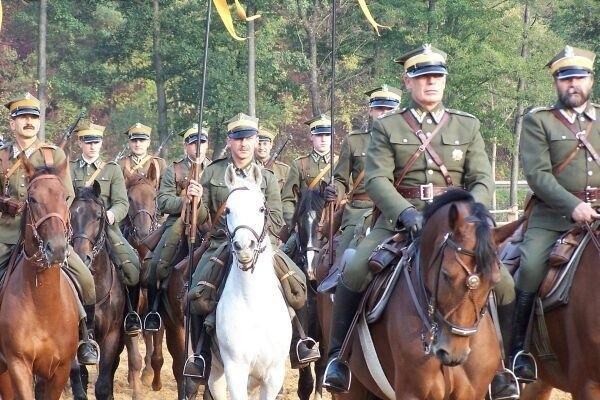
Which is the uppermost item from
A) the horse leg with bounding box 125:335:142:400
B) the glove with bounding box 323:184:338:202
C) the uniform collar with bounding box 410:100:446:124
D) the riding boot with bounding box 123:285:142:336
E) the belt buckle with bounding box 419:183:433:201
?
the uniform collar with bounding box 410:100:446:124

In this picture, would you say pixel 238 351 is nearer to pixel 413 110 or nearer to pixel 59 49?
pixel 413 110

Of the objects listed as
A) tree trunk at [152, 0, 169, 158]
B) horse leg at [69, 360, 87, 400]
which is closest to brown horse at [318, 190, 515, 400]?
horse leg at [69, 360, 87, 400]

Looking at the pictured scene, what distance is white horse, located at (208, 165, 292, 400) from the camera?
33.0ft

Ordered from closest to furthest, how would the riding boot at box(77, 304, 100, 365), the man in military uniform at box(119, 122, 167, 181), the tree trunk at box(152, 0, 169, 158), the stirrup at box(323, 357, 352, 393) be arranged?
the stirrup at box(323, 357, 352, 393) → the riding boot at box(77, 304, 100, 365) → the man in military uniform at box(119, 122, 167, 181) → the tree trunk at box(152, 0, 169, 158)

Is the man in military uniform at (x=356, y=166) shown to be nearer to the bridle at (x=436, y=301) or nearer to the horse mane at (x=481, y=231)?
the bridle at (x=436, y=301)

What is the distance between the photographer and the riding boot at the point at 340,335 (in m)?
8.77

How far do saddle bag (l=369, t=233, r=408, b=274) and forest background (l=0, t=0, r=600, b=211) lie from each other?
26516mm

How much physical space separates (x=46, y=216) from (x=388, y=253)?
114 inches

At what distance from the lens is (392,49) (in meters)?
40.7

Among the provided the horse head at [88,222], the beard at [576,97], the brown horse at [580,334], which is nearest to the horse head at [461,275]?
the brown horse at [580,334]

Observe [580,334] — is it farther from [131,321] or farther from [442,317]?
[131,321]

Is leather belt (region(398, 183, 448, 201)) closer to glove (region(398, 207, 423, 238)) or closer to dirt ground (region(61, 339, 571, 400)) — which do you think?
glove (region(398, 207, 423, 238))

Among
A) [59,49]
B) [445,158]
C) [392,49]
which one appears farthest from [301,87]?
[445,158]

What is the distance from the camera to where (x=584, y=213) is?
869cm
